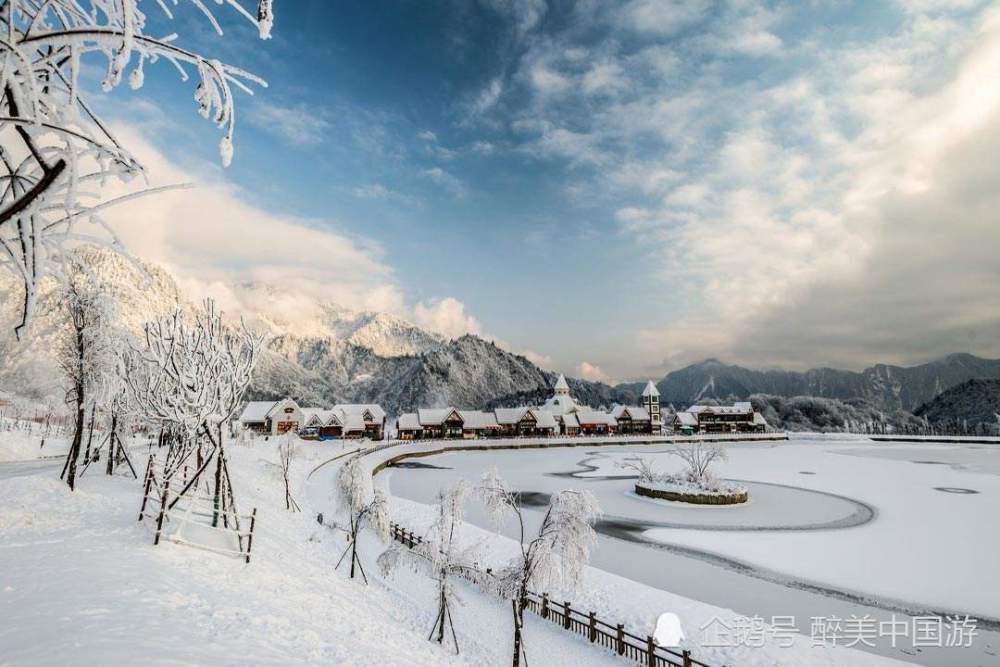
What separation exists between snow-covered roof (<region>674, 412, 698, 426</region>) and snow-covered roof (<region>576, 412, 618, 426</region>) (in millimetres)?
19051

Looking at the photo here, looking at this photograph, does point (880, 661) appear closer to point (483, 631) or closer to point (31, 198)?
point (483, 631)

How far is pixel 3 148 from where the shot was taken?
12.1 ft

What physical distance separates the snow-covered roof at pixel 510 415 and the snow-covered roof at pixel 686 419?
139ft

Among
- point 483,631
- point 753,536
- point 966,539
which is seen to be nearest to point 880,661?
point 483,631

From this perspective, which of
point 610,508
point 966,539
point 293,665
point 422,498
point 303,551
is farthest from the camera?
point 422,498

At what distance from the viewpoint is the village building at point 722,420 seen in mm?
125000

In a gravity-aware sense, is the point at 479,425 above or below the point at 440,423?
below

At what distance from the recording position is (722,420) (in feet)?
411

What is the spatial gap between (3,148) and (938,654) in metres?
24.8

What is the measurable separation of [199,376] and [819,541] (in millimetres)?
32530

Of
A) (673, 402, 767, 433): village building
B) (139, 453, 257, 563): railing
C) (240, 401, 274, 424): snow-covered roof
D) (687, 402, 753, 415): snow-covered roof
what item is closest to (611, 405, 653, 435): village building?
(673, 402, 767, 433): village building

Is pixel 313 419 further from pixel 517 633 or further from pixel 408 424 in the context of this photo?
pixel 517 633

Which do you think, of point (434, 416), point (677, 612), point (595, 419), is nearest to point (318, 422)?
point (434, 416)

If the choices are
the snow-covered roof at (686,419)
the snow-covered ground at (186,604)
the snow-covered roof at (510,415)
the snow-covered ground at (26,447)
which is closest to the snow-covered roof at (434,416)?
the snow-covered roof at (510,415)
